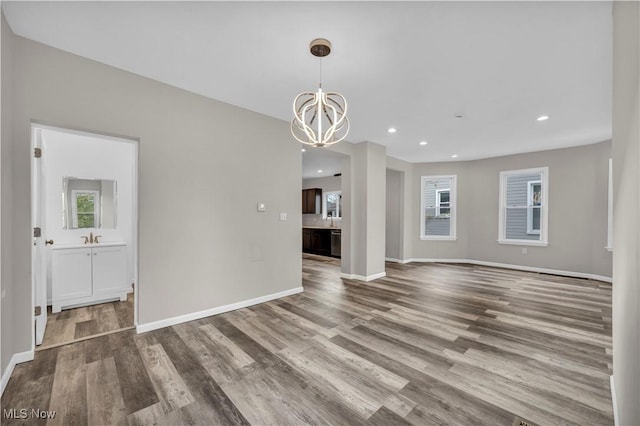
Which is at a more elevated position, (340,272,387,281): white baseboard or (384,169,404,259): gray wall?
(384,169,404,259): gray wall

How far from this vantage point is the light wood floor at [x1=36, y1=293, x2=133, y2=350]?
8.66 feet

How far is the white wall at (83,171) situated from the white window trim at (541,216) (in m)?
7.45

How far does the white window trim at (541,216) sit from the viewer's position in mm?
5844

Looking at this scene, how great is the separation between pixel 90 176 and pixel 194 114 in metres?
2.14

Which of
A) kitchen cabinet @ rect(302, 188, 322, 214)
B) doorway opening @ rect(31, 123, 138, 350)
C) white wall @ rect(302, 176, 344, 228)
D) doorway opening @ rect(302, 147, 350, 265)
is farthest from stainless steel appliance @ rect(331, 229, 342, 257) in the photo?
doorway opening @ rect(31, 123, 138, 350)

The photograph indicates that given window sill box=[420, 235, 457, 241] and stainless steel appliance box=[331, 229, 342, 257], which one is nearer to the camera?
window sill box=[420, 235, 457, 241]

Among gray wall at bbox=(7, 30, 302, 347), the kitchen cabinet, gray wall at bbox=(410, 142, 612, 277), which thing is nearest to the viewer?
gray wall at bbox=(7, 30, 302, 347)

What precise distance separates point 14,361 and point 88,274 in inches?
63.3

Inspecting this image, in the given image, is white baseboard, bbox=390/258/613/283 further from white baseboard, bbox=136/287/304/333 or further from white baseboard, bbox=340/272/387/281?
white baseboard, bbox=136/287/304/333

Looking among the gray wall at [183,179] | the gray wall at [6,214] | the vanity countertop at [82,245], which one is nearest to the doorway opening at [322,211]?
the gray wall at [183,179]

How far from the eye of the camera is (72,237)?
380 centimetres

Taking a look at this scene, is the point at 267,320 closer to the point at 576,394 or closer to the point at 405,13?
the point at 576,394

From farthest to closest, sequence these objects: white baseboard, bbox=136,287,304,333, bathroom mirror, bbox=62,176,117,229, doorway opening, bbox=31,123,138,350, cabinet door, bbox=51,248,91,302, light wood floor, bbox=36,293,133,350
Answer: bathroom mirror, bbox=62,176,117,229
cabinet door, bbox=51,248,91,302
doorway opening, bbox=31,123,138,350
white baseboard, bbox=136,287,304,333
light wood floor, bbox=36,293,133,350

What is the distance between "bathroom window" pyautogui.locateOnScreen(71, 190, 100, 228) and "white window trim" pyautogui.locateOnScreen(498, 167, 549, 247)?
811 centimetres
